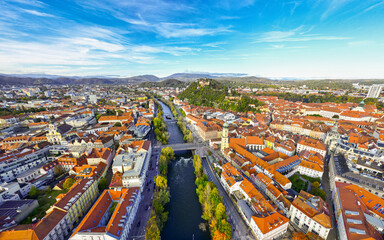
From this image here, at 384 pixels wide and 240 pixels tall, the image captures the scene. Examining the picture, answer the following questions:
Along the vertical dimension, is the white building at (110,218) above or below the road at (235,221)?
above

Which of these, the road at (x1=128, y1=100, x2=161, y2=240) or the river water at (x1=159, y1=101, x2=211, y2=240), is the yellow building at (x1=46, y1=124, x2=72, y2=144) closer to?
the road at (x1=128, y1=100, x2=161, y2=240)

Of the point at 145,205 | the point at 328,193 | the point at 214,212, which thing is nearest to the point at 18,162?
the point at 145,205

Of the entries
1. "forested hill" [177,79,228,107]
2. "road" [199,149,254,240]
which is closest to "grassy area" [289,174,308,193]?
"road" [199,149,254,240]

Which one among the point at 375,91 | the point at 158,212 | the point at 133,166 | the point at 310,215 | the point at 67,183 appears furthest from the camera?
the point at 375,91

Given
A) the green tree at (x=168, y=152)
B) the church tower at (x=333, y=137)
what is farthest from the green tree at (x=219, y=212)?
the church tower at (x=333, y=137)

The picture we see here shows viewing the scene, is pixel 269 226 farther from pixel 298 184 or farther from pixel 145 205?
pixel 145 205

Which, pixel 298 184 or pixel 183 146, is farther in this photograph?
pixel 183 146

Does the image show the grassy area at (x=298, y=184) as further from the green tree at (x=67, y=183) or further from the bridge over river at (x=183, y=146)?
the green tree at (x=67, y=183)
